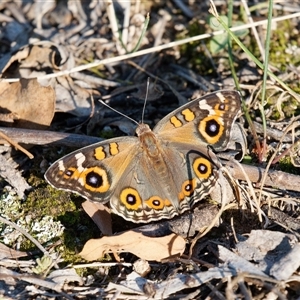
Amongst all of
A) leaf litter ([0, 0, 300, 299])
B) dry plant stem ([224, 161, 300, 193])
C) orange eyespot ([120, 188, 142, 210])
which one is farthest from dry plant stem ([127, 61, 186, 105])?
orange eyespot ([120, 188, 142, 210])

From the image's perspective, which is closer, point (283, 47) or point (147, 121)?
point (147, 121)

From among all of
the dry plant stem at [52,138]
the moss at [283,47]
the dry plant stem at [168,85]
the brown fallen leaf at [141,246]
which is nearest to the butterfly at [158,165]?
the brown fallen leaf at [141,246]

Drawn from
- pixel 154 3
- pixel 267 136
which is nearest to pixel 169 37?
pixel 154 3

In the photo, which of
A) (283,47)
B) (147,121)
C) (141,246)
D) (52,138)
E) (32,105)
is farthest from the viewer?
(283,47)

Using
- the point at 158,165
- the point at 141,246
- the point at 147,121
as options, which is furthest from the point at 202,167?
the point at 147,121

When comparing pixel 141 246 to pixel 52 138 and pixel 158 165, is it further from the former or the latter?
pixel 52 138
